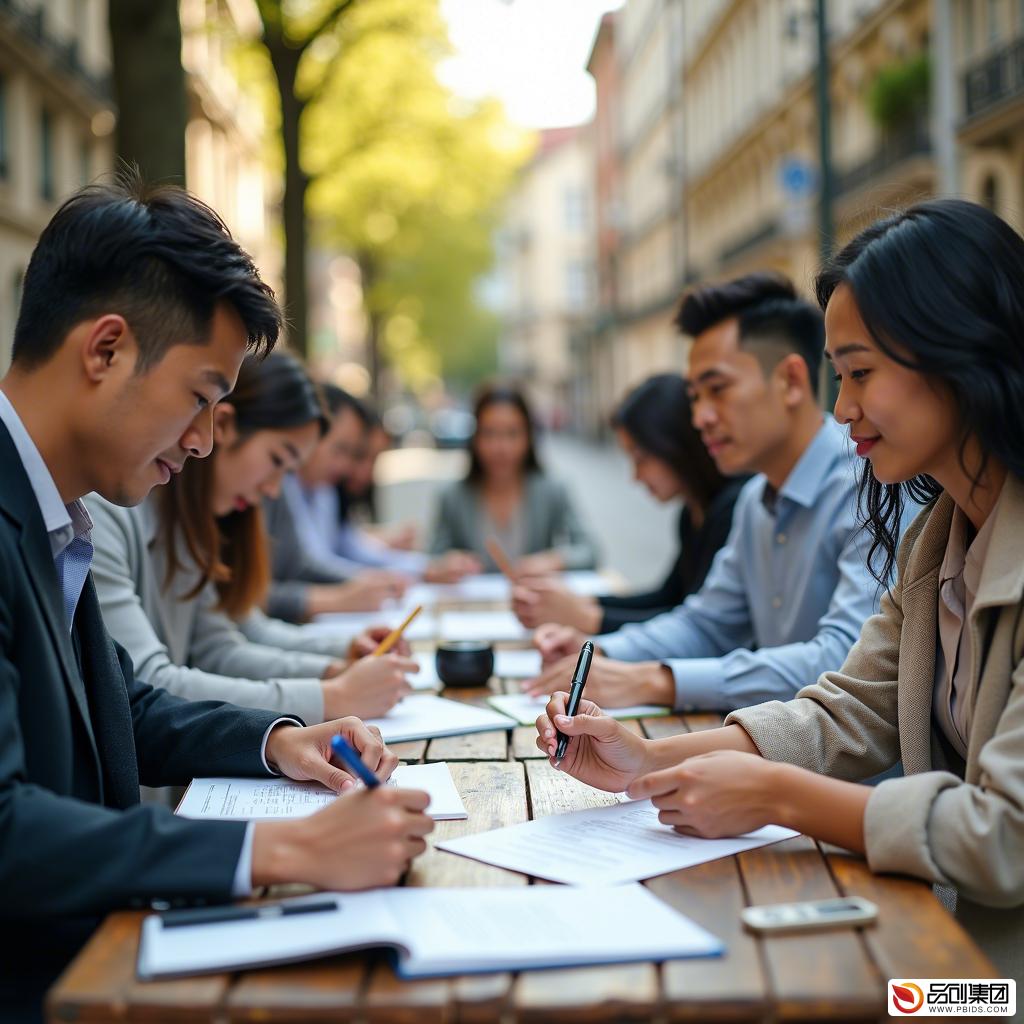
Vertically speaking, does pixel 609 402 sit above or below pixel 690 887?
above

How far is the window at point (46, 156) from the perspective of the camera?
22.4 meters

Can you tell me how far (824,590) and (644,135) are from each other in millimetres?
44903

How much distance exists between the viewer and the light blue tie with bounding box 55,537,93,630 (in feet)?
6.70

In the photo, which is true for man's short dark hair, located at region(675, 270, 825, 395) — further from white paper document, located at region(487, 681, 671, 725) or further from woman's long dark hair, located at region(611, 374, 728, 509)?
white paper document, located at region(487, 681, 671, 725)

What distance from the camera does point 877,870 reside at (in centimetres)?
183

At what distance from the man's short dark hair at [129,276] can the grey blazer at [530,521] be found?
4.82m

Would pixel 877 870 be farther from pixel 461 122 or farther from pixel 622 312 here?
pixel 622 312

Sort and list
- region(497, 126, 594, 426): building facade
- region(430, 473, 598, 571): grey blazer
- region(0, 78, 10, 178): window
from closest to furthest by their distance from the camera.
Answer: region(430, 473, 598, 571): grey blazer → region(0, 78, 10, 178): window → region(497, 126, 594, 426): building facade

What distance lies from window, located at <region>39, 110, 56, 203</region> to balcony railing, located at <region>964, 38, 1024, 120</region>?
48.1 ft

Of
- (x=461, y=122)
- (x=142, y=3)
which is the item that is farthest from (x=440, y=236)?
(x=142, y=3)

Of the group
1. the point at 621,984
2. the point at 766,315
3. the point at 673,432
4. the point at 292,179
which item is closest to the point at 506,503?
the point at 673,432

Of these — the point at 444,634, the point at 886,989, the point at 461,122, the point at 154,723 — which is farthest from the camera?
the point at 461,122

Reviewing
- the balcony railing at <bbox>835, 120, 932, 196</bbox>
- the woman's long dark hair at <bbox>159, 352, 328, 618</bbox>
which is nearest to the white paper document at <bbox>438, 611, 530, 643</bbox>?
Answer: the woman's long dark hair at <bbox>159, 352, 328, 618</bbox>

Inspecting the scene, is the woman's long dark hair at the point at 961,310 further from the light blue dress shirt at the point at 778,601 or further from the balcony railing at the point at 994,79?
the balcony railing at the point at 994,79
